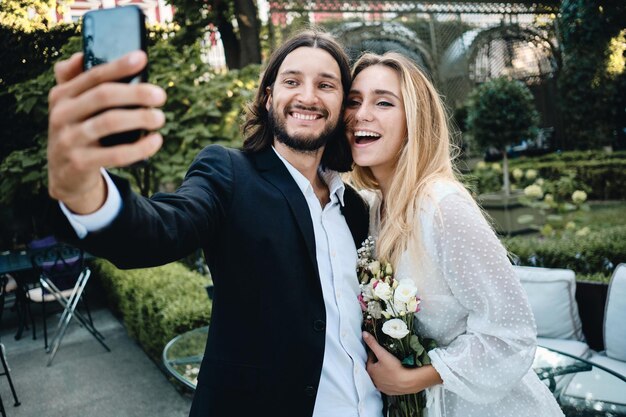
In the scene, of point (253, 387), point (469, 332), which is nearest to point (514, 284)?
point (469, 332)

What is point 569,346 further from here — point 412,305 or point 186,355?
point 186,355

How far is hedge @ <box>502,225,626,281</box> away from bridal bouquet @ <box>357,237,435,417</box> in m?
3.12

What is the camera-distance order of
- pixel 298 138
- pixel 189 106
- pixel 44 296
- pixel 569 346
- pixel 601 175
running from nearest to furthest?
pixel 298 138 → pixel 569 346 → pixel 44 296 → pixel 189 106 → pixel 601 175

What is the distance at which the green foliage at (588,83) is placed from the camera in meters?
11.0

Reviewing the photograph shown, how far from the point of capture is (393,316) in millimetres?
1593

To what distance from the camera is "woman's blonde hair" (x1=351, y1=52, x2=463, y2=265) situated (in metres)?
1.76

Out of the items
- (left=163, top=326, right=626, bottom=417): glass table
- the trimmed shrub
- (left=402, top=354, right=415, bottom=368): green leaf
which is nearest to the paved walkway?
(left=163, top=326, right=626, bottom=417): glass table

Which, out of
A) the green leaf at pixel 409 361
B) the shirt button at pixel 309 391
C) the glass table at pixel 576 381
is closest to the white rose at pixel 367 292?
the green leaf at pixel 409 361

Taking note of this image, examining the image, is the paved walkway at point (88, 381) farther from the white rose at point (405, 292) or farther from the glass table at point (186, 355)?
the white rose at point (405, 292)

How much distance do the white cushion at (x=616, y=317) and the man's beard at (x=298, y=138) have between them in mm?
2560

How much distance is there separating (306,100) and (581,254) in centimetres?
388

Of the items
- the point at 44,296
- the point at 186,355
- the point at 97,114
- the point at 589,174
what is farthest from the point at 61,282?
the point at 589,174

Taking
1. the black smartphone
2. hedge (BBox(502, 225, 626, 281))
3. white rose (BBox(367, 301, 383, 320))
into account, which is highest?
the black smartphone

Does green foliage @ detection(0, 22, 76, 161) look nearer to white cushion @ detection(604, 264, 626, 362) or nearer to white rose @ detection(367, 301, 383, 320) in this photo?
white rose @ detection(367, 301, 383, 320)
